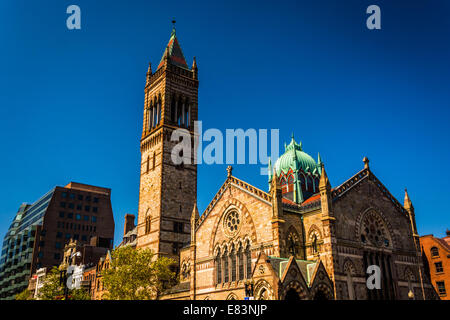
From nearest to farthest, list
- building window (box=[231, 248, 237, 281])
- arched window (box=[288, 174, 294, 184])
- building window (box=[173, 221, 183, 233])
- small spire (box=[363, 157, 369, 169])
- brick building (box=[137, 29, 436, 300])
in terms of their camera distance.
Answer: brick building (box=[137, 29, 436, 300]), building window (box=[231, 248, 237, 281]), small spire (box=[363, 157, 369, 169]), building window (box=[173, 221, 183, 233]), arched window (box=[288, 174, 294, 184])

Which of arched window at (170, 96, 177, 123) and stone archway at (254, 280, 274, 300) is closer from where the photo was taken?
stone archway at (254, 280, 274, 300)

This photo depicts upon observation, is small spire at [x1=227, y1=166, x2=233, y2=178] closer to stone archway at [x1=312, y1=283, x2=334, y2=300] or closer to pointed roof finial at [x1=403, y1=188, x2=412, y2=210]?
→ stone archway at [x1=312, y1=283, x2=334, y2=300]

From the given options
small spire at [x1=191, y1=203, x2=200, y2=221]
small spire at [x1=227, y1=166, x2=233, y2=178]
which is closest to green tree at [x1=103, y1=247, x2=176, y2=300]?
small spire at [x1=191, y1=203, x2=200, y2=221]

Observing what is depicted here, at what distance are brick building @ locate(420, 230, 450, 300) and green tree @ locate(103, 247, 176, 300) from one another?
125ft

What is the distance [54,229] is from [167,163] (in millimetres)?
69299

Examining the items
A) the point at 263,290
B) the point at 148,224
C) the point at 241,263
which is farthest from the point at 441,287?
the point at 148,224

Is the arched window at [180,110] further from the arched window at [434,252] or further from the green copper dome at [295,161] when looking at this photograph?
the arched window at [434,252]

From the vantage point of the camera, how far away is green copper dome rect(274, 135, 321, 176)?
62562 millimetres

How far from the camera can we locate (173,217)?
204 feet

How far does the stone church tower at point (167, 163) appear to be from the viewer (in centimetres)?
6134

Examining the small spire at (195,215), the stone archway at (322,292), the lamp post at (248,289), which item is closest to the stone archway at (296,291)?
the stone archway at (322,292)

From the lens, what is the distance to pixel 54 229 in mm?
118375
